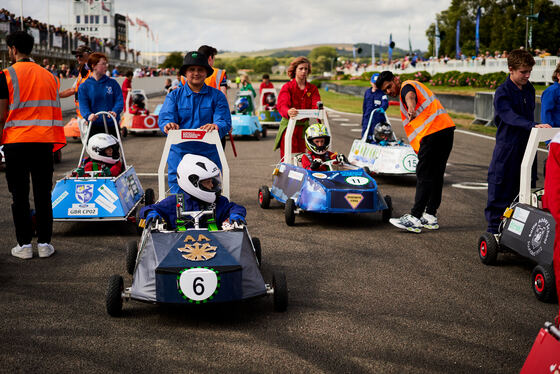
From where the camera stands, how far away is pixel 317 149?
29.7 feet

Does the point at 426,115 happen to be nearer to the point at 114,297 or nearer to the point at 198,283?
the point at 198,283

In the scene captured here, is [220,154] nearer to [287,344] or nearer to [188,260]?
[188,260]

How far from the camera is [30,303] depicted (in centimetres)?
538

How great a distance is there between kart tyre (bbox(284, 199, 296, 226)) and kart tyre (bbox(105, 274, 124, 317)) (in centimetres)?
356

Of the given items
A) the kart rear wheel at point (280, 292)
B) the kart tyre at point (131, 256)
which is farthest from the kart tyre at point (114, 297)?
the kart rear wheel at point (280, 292)

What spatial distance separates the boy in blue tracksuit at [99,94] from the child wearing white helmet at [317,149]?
2750 millimetres

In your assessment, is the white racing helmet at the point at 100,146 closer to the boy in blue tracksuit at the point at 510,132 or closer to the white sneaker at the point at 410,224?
the white sneaker at the point at 410,224

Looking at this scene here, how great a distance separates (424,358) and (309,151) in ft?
18.0

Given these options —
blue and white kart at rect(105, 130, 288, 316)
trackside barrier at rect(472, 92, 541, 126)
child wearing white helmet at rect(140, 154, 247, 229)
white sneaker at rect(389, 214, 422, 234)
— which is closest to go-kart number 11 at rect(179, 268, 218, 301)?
blue and white kart at rect(105, 130, 288, 316)

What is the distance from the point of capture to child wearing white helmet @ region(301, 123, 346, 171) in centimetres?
900

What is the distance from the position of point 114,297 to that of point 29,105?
260 centimetres

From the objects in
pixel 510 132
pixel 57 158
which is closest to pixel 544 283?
pixel 510 132

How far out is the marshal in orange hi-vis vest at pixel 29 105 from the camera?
6.55 metres

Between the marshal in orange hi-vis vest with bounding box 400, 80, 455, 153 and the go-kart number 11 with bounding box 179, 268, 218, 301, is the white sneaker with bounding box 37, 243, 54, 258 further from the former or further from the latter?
the marshal in orange hi-vis vest with bounding box 400, 80, 455, 153
